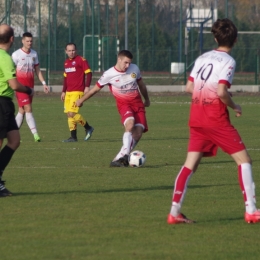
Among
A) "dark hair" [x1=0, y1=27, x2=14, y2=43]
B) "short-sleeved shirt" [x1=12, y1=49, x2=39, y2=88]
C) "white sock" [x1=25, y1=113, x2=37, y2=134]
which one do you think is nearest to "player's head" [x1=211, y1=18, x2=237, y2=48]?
"dark hair" [x1=0, y1=27, x2=14, y2=43]

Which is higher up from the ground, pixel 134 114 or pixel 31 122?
pixel 134 114

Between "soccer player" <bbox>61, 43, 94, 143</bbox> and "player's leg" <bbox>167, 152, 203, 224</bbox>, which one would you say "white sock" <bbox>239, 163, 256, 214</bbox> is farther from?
"soccer player" <bbox>61, 43, 94, 143</bbox>

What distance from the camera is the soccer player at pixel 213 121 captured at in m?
7.47

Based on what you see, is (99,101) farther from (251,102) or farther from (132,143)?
(132,143)

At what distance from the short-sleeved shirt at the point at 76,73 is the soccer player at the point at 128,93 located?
183 inches

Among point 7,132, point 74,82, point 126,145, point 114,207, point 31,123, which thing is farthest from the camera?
point 74,82

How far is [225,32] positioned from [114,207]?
229 centimetres

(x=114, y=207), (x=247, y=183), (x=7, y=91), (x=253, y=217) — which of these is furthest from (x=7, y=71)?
(x=253, y=217)

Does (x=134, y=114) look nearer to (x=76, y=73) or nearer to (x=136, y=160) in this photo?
(x=136, y=160)

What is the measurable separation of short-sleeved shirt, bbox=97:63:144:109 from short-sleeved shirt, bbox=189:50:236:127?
199 inches

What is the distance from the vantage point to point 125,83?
12.7 meters

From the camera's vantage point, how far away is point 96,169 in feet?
39.3

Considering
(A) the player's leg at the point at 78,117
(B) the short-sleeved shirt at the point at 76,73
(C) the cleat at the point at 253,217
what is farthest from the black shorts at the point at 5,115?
(B) the short-sleeved shirt at the point at 76,73

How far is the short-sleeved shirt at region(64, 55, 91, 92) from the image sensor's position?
17.4m
